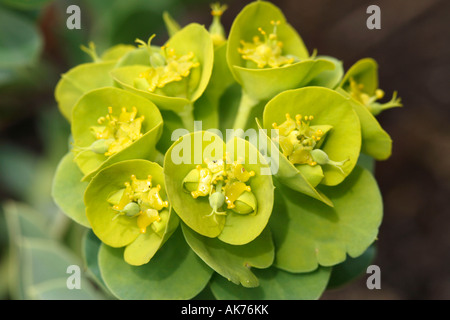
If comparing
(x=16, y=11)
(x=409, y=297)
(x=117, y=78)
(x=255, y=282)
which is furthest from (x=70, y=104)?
(x=409, y=297)

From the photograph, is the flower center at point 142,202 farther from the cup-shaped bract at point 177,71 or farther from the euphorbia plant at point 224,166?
the cup-shaped bract at point 177,71

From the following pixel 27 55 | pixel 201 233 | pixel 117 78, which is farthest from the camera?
pixel 27 55

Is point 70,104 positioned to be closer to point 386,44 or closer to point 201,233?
point 201,233

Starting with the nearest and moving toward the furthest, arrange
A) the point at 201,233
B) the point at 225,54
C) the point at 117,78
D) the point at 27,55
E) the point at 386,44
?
1. the point at 201,233
2. the point at 117,78
3. the point at 225,54
4. the point at 27,55
5. the point at 386,44

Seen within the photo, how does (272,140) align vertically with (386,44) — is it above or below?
above

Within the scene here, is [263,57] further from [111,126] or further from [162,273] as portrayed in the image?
[162,273]

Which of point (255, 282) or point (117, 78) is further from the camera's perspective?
point (117, 78)
